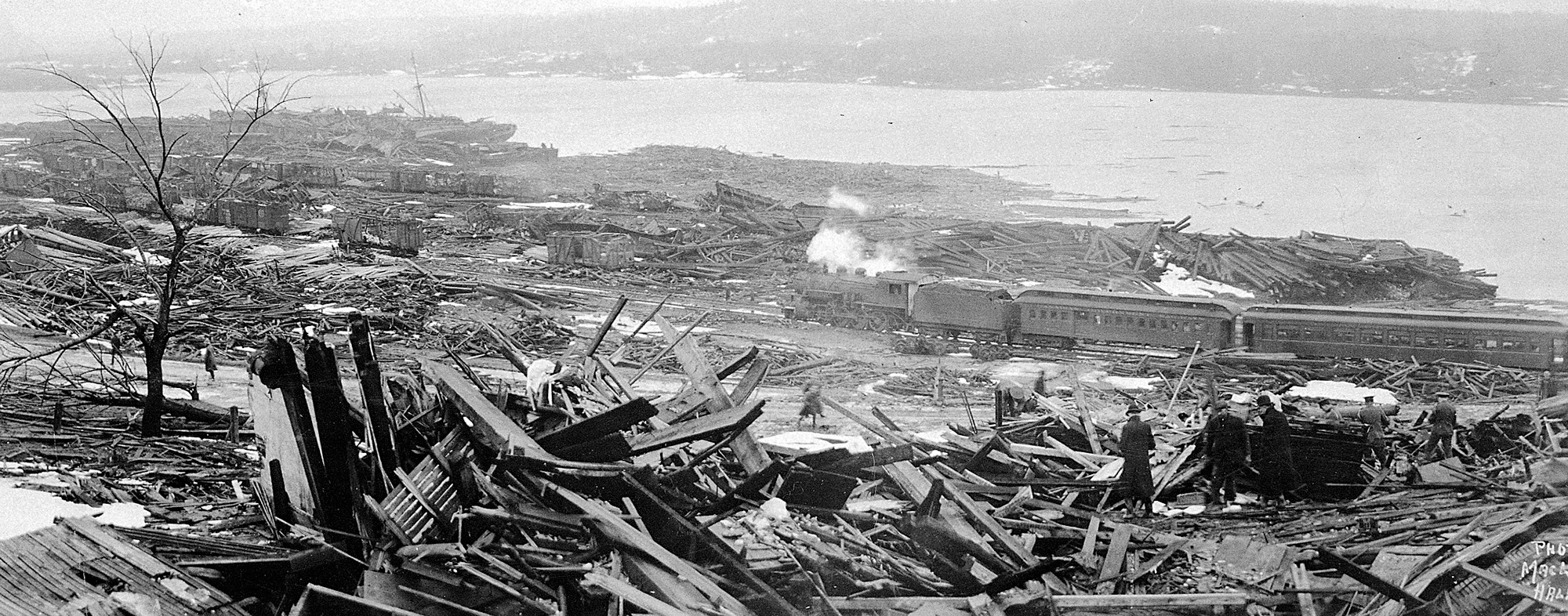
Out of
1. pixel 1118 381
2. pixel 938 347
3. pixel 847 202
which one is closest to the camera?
pixel 1118 381

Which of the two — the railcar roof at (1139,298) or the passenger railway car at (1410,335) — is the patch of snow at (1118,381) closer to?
the railcar roof at (1139,298)

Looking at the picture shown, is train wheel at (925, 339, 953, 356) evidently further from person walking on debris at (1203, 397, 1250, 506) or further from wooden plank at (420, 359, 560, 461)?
wooden plank at (420, 359, 560, 461)

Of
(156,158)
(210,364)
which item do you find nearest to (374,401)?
(210,364)

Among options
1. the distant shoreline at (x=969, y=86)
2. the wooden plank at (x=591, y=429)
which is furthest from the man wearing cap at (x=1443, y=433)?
the distant shoreline at (x=969, y=86)

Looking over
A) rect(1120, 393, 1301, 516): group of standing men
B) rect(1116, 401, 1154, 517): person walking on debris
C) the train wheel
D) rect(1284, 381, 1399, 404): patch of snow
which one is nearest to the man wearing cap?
rect(1120, 393, 1301, 516): group of standing men

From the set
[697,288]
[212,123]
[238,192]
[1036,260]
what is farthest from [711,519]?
[212,123]

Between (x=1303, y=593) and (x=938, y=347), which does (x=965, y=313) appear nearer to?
(x=938, y=347)
